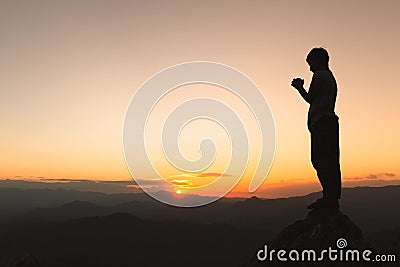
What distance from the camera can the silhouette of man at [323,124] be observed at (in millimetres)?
13188

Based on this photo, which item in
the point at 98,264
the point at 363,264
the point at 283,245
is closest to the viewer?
the point at 363,264

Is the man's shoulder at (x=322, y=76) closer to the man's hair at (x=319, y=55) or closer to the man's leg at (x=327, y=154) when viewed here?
the man's hair at (x=319, y=55)

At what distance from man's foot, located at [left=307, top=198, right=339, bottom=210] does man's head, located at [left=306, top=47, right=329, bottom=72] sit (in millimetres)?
4095

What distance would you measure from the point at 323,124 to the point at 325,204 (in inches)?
96.3

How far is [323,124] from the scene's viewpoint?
13430 mm

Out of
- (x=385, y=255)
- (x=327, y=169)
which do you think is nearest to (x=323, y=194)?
(x=327, y=169)

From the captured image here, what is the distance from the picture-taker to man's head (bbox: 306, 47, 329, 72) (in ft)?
44.8

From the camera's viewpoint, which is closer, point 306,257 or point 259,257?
point 306,257

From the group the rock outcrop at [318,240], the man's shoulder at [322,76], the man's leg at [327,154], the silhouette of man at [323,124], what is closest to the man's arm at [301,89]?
the silhouette of man at [323,124]

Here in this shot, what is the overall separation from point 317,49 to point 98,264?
20275 mm

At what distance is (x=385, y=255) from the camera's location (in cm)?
1305

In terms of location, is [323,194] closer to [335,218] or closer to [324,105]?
[335,218]

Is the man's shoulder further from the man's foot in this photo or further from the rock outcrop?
the rock outcrop

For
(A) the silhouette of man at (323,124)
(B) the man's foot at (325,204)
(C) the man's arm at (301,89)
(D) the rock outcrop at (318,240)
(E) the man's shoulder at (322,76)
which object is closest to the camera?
(D) the rock outcrop at (318,240)
